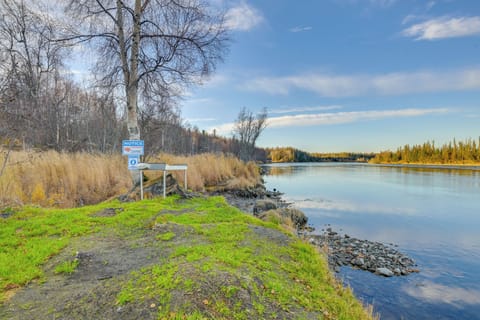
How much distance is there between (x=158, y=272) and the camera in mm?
2531

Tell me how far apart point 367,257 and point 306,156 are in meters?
129

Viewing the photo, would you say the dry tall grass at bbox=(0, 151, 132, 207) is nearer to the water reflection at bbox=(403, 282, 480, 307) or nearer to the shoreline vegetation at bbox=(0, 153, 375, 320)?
the shoreline vegetation at bbox=(0, 153, 375, 320)

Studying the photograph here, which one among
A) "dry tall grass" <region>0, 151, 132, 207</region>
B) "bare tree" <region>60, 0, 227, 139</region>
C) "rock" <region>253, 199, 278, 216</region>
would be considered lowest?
"rock" <region>253, 199, 278, 216</region>

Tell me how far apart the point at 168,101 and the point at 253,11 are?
16.0 ft

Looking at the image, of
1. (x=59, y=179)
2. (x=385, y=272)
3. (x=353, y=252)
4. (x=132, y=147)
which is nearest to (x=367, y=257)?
(x=353, y=252)

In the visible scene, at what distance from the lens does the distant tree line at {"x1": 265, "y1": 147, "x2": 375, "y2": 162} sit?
126 meters

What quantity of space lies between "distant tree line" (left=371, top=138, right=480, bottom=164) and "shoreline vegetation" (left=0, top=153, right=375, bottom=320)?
7374cm

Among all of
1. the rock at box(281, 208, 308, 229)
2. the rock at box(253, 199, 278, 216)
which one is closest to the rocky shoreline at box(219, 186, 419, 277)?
the rock at box(281, 208, 308, 229)

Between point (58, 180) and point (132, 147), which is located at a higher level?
point (132, 147)

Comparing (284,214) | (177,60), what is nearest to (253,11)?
(177,60)

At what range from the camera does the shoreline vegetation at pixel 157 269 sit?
81.7 inches

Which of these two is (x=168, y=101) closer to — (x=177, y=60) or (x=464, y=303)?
(x=177, y=60)

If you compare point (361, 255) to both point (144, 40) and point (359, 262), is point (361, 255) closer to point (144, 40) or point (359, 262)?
point (359, 262)

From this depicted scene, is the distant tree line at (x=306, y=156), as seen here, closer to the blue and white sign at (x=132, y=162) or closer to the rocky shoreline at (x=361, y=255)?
the rocky shoreline at (x=361, y=255)
